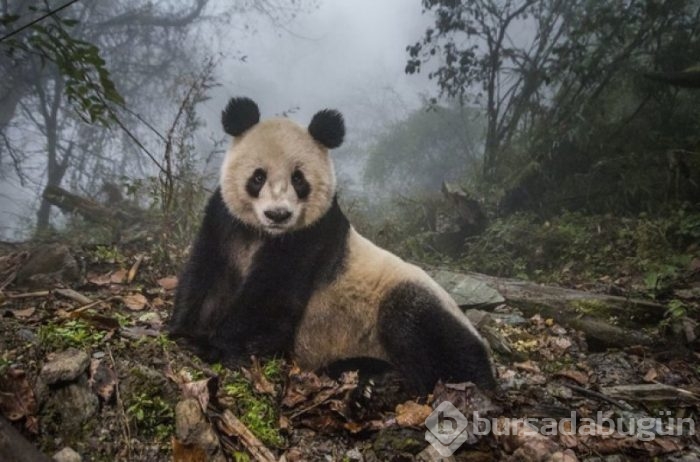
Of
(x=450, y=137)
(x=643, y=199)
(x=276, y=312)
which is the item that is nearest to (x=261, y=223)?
(x=276, y=312)

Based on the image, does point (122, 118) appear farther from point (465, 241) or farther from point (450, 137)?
point (450, 137)

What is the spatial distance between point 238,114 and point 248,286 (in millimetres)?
1263

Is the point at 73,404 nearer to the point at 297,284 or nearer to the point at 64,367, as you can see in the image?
the point at 64,367

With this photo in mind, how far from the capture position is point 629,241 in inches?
296

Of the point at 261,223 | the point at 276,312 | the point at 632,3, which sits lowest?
the point at 276,312

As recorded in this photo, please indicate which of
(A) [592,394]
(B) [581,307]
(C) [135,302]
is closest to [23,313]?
(C) [135,302]

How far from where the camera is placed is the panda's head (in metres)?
2.94

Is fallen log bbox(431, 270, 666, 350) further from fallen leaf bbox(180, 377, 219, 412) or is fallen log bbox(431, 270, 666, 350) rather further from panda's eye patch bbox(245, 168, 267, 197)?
fallen leaf bbox(180, 377, 219, 412)

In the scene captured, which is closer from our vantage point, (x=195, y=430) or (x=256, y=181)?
(x=195, y=430)

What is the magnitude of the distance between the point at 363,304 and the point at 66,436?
6.21 feet

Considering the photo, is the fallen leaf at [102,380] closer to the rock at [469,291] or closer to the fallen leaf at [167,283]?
the fallen leaf at [167,283]

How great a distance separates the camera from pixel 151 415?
2064 millimetres

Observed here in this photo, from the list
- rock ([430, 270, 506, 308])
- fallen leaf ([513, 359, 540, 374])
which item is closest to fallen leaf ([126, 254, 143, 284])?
rock ([430, 270, 506, 308])

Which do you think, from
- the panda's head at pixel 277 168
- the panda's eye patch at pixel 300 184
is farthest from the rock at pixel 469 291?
the panda's eye patch at pixel 300 184
